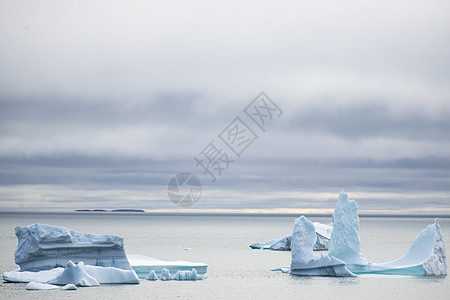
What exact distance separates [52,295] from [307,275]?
13585 mm

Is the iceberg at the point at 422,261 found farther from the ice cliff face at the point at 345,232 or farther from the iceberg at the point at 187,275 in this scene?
the iceberg at the point at 187,275

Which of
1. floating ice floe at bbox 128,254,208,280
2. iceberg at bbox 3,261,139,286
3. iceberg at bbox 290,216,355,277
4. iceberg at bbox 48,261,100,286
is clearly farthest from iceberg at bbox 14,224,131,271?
iceberg at bbox 290,216,355,277

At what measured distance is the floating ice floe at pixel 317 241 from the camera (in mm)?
52750

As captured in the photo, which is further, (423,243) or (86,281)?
(423,243)

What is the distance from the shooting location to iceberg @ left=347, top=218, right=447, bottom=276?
31.5m

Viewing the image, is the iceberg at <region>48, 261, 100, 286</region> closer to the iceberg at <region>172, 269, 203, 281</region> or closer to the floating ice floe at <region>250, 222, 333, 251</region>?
the iceberg at <region>172, 269, 203, 281</region>

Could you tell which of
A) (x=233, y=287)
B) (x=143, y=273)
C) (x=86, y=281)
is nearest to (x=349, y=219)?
(x=233, y=287)

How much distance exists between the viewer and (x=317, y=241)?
53.3 m

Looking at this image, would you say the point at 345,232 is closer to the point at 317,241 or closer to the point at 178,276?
the point at 178,276

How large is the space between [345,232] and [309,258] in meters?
2.27

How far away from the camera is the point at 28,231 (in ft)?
89.8

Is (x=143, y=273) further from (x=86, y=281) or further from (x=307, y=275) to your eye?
(x=307, y=275)

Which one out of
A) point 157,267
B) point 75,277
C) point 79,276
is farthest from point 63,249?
point 157,267

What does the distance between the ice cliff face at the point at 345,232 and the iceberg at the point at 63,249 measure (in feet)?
35.6
